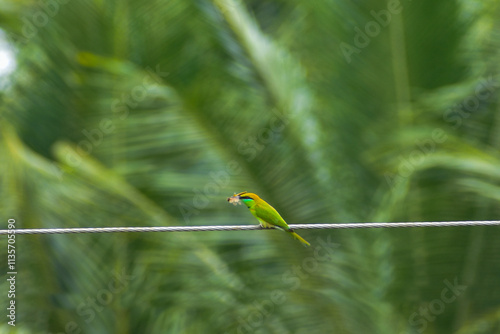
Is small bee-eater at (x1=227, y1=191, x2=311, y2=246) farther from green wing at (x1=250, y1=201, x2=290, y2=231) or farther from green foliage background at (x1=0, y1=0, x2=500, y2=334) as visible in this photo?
green foliage background at (x1=0, y1=0, x2=500, y2=334)

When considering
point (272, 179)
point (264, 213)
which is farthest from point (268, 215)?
Answer: point (272, 179)

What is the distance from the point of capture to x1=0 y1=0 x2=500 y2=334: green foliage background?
4617mm

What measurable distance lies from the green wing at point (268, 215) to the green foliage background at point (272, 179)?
575 mm

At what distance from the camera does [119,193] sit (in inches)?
181

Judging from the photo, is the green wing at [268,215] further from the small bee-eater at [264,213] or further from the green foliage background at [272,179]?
the green foliage background at [272,179]

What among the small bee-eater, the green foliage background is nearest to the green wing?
the small bee-eater

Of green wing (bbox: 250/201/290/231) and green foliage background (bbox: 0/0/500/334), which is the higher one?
green foliage background (bbox: 0/0/500/334)

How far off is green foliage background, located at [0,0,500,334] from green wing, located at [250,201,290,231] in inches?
22.6

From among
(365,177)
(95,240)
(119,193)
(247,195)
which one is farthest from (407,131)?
(95,240)

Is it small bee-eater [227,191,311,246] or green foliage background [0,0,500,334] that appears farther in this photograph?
green foliage background [0,0,500,334]

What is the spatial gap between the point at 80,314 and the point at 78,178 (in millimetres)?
889

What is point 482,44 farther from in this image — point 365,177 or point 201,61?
point 201,61

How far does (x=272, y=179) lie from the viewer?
4.64m

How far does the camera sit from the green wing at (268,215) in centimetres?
396
